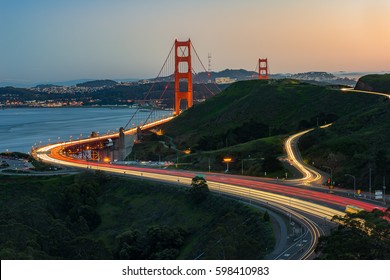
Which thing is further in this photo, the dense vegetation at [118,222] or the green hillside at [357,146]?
the green hillside at [357,146]

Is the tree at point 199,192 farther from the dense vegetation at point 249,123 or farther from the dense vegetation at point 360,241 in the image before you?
the dense vegetation at point 360,241

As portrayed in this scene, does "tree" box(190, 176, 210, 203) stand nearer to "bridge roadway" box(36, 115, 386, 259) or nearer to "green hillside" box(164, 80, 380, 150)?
"bridge roadway" box(36, 115, 386, 259)

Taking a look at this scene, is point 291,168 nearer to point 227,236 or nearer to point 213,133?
point 227,236

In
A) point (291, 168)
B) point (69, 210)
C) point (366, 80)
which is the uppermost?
point (366, 80)

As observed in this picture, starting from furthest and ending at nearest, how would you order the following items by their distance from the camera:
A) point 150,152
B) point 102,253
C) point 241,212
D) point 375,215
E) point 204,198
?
point 150,152 → point 204,198 → point 241,212 → point 102,253 → point 375,215

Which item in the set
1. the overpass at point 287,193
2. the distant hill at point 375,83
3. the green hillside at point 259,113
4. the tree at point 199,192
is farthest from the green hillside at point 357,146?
the distant hill at point 375,83

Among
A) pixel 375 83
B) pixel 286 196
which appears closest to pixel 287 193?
pixel 286 196

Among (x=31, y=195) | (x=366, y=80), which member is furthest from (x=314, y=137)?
(x=366, y=80)
